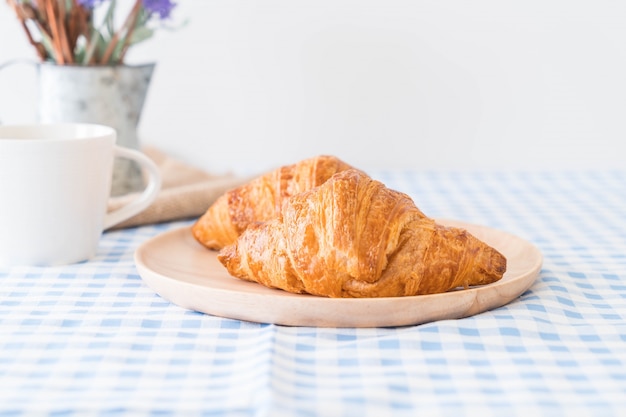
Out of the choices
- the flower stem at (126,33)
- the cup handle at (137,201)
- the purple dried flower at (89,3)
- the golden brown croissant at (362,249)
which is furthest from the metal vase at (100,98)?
the golden brown croissant at (362,249)

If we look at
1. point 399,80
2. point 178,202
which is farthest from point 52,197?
point 399,80

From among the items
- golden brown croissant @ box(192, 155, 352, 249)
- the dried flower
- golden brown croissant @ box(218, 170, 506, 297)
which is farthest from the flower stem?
golden brown croissant @ box(218, 170, 506, 297)

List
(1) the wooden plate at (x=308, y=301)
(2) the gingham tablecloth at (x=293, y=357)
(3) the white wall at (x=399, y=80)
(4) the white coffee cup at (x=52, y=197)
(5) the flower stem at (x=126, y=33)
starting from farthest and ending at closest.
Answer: (3) the white wall at (x=399, y=80) < (5) the flower stem at (x=126, y=33) < (4) the white coffee cup at (x=52, y=197) < (1) the wooden plate at (x=308, y=301) < (2) the gingham tablecloth at (x=293, y=357)

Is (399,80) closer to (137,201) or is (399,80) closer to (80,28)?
(80,28)

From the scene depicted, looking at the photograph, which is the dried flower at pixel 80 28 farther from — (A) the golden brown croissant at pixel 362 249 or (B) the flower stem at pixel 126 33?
(A) the golden brown croissant at pixel 362 249

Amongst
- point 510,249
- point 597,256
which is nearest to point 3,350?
point 510,249

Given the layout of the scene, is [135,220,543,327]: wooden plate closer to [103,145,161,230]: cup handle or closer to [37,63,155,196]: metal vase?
[103,145,161,230]: cup handle

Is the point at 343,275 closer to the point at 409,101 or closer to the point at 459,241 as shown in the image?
the point at 459,241
